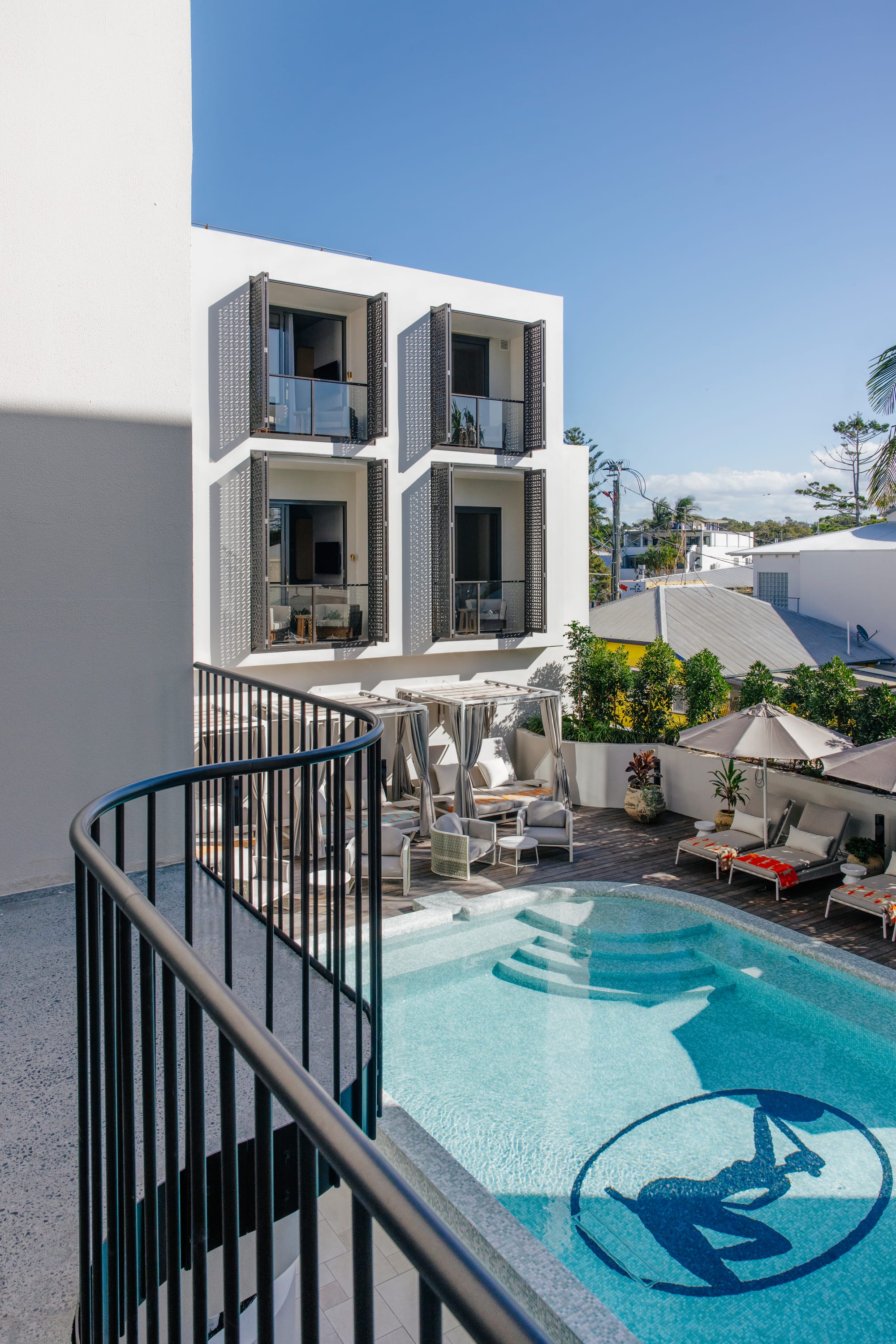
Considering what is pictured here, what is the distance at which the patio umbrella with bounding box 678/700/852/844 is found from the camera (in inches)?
489

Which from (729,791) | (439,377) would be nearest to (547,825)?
(729,791)

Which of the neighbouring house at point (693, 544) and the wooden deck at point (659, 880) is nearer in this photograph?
the wooden deck at point (659, 880)

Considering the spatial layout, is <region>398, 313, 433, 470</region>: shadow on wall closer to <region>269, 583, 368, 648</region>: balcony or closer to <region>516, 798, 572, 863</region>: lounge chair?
<region>269, 583, 368, 648</region>: balcony

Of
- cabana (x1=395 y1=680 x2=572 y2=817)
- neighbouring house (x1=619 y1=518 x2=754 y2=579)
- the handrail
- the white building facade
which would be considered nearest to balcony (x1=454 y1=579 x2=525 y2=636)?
the white building facade

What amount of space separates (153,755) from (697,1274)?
5.27 m

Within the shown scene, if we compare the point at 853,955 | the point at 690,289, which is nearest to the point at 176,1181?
the point at 853,955

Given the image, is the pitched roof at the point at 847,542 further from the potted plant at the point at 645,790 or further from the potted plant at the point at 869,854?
the potted plant at the point at 869,854

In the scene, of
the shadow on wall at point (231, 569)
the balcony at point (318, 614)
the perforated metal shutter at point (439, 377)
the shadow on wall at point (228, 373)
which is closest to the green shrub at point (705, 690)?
the balcony at point (318, 614)

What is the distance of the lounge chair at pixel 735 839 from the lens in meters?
13.1

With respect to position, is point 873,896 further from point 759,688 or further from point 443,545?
point 443,545

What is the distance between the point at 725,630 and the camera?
76.9ft

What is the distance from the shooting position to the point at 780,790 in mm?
14305

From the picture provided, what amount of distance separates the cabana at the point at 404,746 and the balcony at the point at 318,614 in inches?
45.4

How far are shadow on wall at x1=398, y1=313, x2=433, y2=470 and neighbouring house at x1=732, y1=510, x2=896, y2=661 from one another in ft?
48.5
